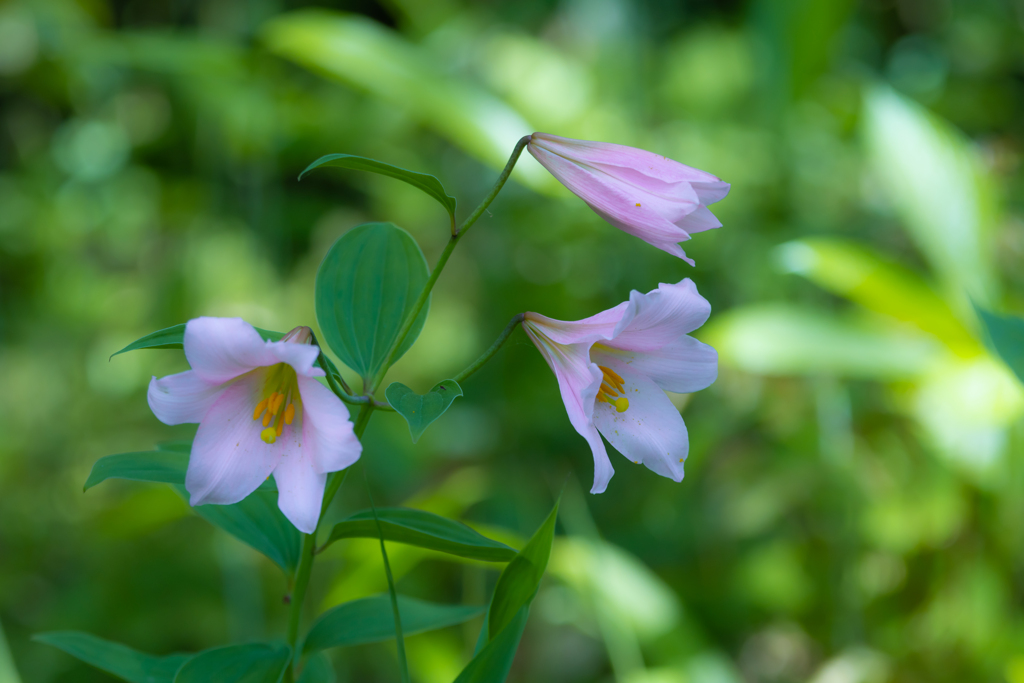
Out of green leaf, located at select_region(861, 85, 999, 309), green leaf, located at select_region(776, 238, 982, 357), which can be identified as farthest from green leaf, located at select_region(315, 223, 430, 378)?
green leaf, located at select_region(861, 85, 999, 309)

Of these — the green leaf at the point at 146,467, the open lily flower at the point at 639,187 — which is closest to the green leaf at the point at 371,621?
the green leaf at the point at 146,467

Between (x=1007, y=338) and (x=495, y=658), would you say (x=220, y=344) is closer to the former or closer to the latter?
(x=495, y=658)

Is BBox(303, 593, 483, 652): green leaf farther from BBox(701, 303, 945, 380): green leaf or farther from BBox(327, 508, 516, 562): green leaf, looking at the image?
BBox(701, 303, 945, 380): green leaf

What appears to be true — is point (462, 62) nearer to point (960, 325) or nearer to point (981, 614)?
point (960, 325)

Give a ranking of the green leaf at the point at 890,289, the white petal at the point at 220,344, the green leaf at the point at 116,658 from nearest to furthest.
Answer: the white petal at the point at 220,344
the green leaf at the point at 116,658
the green leaf at the point at 890,289

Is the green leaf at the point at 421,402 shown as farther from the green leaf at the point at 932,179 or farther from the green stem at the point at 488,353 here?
the green leaf at the point at 932,179

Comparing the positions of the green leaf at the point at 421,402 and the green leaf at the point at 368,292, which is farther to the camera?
the green leaf at the point at 368,292

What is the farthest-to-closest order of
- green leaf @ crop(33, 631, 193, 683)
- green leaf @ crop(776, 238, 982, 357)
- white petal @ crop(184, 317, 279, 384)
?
green leaf @ crop(776, 238, 982, 357) → green leaf @ crop(33, 631, 193, 683) → white petal @ crop(184, 317, 279, 384)

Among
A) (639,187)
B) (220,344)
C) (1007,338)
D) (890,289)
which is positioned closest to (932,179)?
(890,289)
